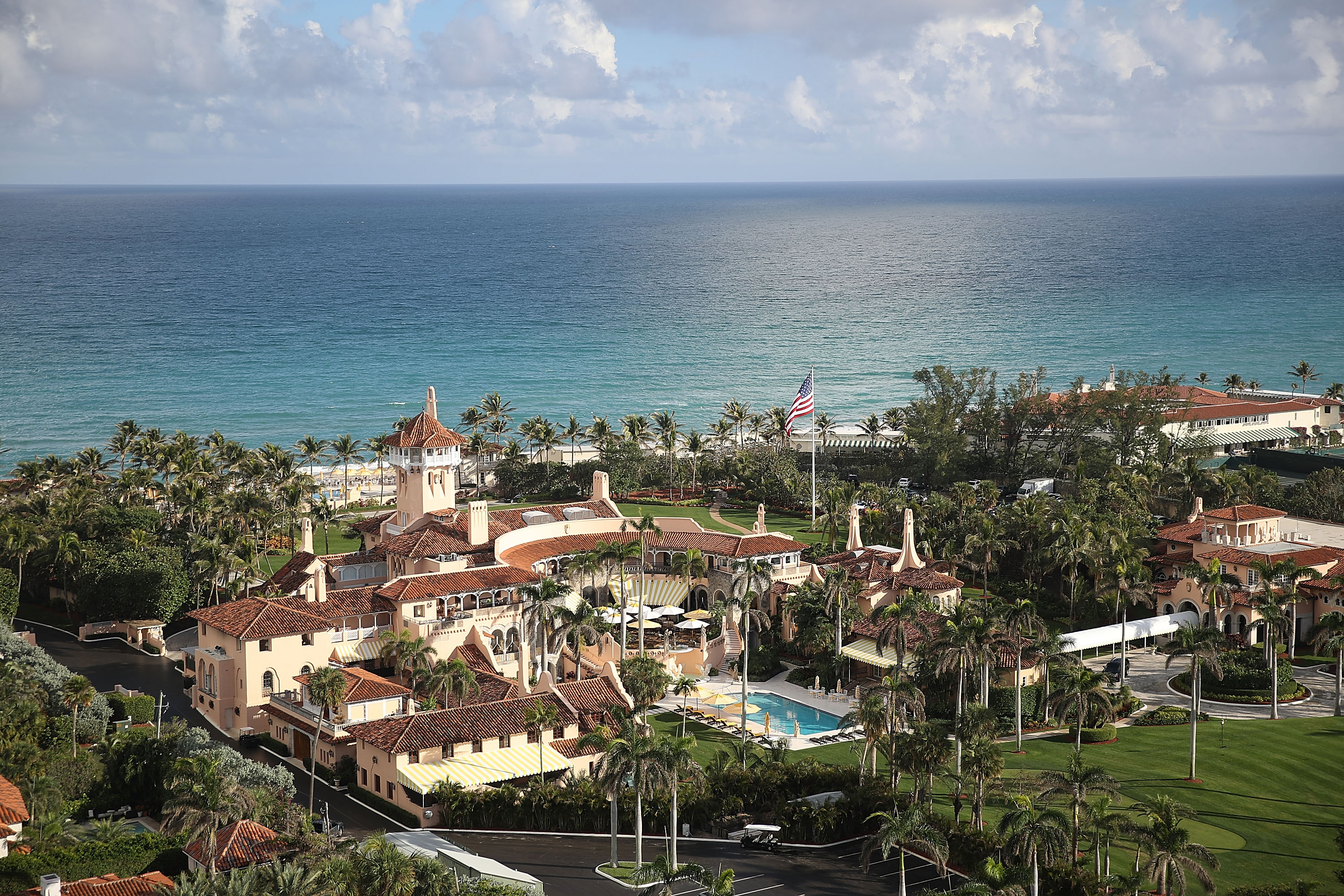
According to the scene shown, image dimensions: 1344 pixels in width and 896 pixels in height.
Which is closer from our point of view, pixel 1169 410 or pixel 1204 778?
pixel 1204 778

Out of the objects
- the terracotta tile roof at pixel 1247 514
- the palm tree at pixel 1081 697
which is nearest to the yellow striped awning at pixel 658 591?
the palm tree at pixel 1081 697

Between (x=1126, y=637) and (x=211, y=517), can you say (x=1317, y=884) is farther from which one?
(x=211, y=517)

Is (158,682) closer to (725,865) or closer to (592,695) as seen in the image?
(592,695)

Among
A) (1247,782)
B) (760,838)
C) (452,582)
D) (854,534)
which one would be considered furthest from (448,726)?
(854,534)

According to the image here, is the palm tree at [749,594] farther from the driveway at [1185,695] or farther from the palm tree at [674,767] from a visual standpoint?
the palm tree at [674,767]

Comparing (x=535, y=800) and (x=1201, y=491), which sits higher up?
(x=1201, y=491)

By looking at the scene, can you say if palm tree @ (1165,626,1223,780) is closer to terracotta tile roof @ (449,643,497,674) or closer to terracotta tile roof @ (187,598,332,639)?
terracotta tile roof @ (449,643,497,674)

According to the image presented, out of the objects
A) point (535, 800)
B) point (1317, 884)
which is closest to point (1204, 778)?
point (1317, 884)
